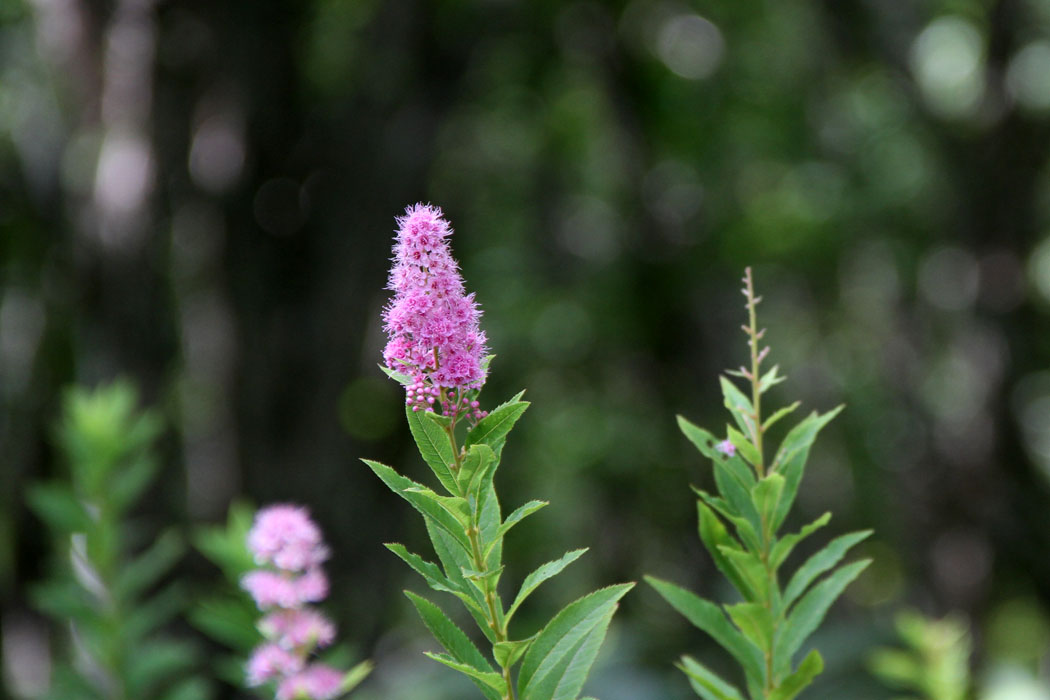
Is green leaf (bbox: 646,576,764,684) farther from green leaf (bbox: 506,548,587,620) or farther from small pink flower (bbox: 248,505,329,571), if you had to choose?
small pink flower (bbox: 248,505,329,571)

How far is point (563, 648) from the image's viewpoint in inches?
40.9

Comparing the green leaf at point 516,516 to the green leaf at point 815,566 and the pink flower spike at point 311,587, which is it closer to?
the green leaf at point 815,566

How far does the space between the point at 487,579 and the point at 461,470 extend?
0.12m

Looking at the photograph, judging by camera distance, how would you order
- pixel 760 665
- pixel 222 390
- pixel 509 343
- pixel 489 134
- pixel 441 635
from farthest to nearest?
pixel 489 134, pixel 509 343, pixel 222 390, pixel 760 665, pixel 441 635

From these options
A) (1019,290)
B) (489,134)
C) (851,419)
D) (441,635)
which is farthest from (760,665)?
(851,419)

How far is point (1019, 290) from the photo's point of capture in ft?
25.1

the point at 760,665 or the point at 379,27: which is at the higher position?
the point at 379,27

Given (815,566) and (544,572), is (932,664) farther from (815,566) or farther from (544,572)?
(544,572)

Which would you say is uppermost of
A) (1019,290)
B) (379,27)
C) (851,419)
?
(379,27)

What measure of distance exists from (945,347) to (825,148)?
270 centimetres

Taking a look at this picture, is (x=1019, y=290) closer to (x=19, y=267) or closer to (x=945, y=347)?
(x=945, y=347)

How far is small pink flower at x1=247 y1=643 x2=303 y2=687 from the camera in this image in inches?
64.4

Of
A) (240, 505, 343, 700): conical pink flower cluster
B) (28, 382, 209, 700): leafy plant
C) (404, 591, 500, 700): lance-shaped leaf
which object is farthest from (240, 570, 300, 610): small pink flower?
(404, 591, 500, 700): lance-shaped leaf

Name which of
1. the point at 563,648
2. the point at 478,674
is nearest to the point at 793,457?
the point at 563,648
